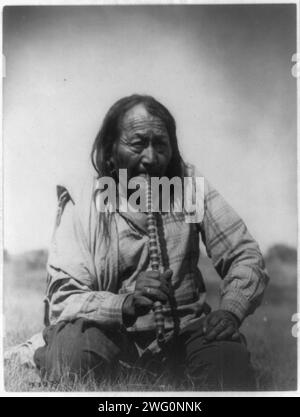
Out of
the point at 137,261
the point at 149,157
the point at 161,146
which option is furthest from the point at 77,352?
the point at 161,146

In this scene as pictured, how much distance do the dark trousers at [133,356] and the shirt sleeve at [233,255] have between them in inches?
11.8

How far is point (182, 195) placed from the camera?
17.4ft

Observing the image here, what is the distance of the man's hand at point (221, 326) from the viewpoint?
5.11m

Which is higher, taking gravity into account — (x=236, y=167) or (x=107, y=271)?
(x=236, y=167)

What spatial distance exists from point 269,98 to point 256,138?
312mm

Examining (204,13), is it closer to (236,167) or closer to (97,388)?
(236,167)

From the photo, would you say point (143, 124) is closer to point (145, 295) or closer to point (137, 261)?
point (137, 261)

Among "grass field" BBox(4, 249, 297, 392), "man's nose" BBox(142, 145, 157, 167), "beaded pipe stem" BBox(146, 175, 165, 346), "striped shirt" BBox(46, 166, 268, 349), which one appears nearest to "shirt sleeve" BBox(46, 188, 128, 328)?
"striped shirt" BBox(46, 166, 268, 349)

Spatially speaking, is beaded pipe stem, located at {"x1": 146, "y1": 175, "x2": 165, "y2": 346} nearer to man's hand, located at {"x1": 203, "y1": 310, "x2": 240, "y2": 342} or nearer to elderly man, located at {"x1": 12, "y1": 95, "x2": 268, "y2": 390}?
elderly man, located at {"x1": 12, "y1": 95, "x2": 268, "y2": 390}

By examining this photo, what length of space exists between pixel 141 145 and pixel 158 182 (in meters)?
0.30

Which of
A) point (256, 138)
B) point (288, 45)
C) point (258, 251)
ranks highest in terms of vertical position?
point (288, 45)

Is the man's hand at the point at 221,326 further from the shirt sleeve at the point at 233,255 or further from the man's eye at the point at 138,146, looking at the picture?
the man's eye at the point at 138,146

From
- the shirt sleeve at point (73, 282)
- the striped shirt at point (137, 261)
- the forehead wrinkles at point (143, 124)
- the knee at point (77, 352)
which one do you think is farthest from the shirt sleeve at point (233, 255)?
the knee at point (77, 352)
